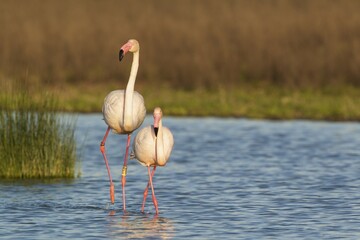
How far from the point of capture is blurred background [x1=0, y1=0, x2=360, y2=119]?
76.2ft

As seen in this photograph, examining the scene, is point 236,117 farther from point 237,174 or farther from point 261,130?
point 237,174

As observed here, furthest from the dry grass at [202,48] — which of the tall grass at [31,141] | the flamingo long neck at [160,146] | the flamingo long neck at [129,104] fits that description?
the flamingo long neck at [160,146]

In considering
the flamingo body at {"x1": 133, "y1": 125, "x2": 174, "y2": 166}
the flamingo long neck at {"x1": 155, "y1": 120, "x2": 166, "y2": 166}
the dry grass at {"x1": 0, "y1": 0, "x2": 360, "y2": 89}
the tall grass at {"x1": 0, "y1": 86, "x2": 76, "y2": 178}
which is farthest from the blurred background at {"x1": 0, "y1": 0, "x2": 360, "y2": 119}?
the flamingo long neck at {"x1": 155, "y1": 120, "x2": 166, "y2": 166}

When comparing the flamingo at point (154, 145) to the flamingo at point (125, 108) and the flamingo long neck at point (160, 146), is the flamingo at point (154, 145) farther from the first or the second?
the flamingo at point (125, 108)

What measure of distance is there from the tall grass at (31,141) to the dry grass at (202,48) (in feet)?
32.1

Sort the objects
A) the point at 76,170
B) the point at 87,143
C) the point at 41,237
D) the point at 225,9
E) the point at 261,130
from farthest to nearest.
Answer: the point at 225,9
the point at 261,130
the point at 87,143
the point at 76,170
the point at 41,237

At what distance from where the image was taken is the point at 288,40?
2411 centimetres

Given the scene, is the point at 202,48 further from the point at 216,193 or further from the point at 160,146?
the point at 160,146

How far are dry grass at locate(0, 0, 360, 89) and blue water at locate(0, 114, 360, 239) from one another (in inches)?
191

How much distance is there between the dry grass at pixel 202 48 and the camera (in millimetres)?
23422

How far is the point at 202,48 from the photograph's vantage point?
2436cm

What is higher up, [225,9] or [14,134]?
[225,9]

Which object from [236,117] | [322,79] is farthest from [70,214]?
[322,79]

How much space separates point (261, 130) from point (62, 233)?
9.68 m
